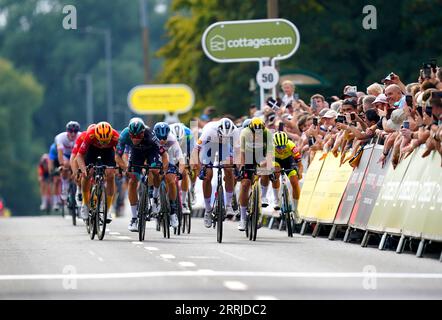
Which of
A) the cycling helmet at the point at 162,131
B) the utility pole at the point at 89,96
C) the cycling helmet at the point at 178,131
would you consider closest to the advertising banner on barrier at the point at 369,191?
the cycling helmet at the point at 162,131

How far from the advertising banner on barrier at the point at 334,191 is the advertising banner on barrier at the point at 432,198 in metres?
4.44

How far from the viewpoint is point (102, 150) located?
24.4 meters

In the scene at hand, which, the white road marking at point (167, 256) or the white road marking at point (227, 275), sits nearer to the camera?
the white road marking at point (227, 275)

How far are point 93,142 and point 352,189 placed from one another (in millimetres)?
3869

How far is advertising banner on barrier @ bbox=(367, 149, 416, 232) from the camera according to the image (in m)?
20.7

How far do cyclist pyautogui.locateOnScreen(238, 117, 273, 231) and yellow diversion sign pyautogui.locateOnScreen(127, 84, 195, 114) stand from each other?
36.8 m

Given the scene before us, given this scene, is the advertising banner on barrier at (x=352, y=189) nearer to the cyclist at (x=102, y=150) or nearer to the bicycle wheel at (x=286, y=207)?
the bicycle wheel at (x=286, y=207)

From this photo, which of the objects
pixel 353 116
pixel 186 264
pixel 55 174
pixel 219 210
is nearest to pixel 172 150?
pixel 219 210

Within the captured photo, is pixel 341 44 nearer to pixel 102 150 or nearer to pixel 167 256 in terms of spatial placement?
pixel 102 150

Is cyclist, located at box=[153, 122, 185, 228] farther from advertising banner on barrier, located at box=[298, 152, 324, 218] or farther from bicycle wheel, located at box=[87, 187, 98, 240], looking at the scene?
advertising banner on barrier, located at box=[298, 152, 324, 218]

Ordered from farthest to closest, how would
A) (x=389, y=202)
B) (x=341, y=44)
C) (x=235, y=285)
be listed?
(x=341, y=44), (x=389, y=202), (x=235, y=285)

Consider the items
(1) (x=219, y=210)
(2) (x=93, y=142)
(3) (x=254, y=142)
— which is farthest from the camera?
(2) (x=93, y=142)

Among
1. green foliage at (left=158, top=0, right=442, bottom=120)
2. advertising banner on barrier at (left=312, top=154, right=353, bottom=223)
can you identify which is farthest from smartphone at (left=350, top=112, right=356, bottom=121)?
green foliage at (left=158, top=0, right=442, bottom=120)

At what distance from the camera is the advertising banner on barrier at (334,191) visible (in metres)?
24.2
